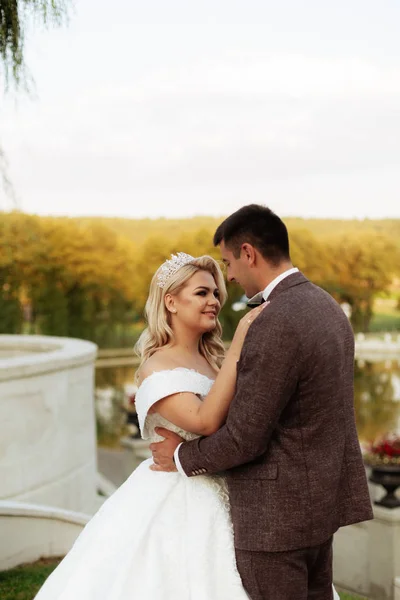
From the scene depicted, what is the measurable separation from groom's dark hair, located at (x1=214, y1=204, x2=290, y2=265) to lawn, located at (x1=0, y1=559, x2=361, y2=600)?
3.28 meters

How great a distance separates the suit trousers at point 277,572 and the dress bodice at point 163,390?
0.51 meters

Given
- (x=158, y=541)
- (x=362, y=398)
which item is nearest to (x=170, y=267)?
(x=158, y=541)

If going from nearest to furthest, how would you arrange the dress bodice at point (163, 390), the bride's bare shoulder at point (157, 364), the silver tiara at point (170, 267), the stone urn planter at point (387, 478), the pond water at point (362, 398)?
the dress bodice at point (163, 390)
the bride's bare shoulder at point (157, 364)
the silver tiara at point (170, 267)
the stone urn planter at point (387, 478)
the pond water at point (362, 398)

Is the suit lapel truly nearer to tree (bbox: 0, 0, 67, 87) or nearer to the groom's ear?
the groom's ear

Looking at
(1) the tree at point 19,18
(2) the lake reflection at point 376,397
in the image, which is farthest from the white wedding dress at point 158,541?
(2) the lake reflection at point 376,397

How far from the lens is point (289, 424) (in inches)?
102

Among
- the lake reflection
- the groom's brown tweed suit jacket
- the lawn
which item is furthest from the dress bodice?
the lake reflection

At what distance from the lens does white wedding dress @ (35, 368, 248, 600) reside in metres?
2.82

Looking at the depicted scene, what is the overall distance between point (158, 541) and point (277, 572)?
498 millimetres

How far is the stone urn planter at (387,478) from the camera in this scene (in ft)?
28.2

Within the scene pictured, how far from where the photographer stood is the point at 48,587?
3068 mm

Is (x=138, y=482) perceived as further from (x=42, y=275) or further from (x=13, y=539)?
(x=42, y=275)

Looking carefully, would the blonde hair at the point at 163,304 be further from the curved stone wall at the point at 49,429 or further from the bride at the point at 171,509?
the curved stone wall at the point at 49,429

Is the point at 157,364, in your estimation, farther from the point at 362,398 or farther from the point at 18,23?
the point at 362,398
